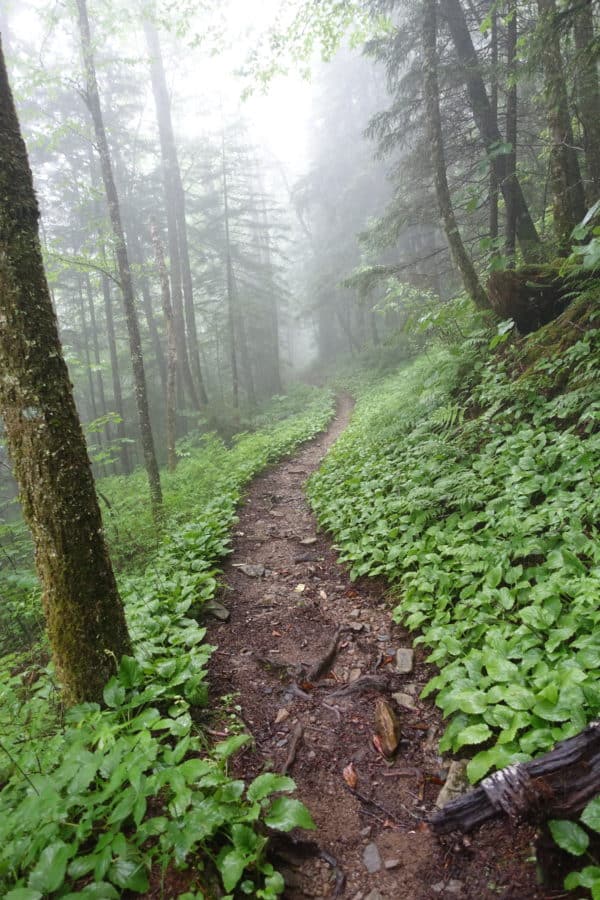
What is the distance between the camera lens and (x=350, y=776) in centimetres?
263

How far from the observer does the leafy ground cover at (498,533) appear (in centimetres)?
240

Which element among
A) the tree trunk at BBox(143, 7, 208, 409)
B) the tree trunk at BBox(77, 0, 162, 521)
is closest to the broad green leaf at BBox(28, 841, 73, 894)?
the tree trunk at BBox(77, 0, 162, 521)

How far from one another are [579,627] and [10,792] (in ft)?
10.8

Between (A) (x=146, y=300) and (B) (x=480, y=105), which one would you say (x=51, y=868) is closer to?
(B) (x=480, y=105)

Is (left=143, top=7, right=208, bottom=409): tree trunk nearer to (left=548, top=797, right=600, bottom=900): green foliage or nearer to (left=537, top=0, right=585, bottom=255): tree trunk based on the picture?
(left=537, top=0, right=585, bottom=255): tree trunk

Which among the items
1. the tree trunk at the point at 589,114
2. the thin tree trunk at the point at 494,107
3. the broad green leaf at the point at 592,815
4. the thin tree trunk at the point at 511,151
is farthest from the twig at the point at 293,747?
the thin tree trunk at the point at 494,107

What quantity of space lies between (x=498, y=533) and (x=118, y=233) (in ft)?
31.6

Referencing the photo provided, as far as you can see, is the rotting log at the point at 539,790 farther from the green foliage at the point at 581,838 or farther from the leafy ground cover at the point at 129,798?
the leafy ground cover at the point at 129,798

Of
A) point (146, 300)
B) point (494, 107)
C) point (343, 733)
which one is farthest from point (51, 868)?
point (146, 300)

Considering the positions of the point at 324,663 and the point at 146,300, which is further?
the point at 146,300

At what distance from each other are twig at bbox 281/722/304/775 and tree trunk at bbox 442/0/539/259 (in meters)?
8.75

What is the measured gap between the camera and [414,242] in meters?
22.2

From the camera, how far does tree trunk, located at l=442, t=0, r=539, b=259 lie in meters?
8.10

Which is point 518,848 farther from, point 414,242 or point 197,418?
point 414,242
